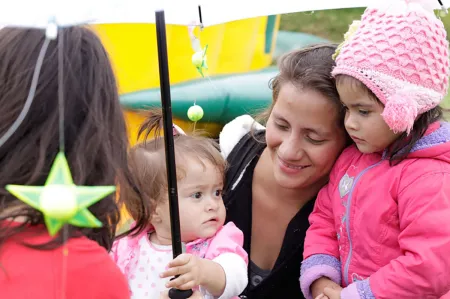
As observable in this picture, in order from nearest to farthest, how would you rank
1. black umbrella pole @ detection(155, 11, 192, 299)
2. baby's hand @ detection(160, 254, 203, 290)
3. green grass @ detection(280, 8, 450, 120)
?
black umbrella pole @ detection(155, 11, 192, 299)
baby's hand @ detection(160, 254, 203, 290)
green grass @ detection(280, 8, 450, 120)

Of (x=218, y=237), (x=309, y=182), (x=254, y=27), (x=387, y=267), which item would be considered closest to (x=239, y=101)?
(x=254, y=27)

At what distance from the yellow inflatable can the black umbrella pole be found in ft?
3.57

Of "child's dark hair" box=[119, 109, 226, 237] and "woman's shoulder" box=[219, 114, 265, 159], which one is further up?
"child's dark hair" box=[119, 109, 226, 237]

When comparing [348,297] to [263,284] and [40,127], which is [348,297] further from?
[40,127]

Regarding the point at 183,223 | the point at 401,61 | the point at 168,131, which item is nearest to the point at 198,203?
the point at 183,223

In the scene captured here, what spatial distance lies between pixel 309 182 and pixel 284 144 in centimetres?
15

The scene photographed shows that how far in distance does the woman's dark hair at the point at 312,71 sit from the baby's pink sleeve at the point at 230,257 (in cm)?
41

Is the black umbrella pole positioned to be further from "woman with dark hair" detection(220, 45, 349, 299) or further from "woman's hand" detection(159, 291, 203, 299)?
"woman with dark hair" detection(220, 45, 349, 299)

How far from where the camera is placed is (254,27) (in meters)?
3.38

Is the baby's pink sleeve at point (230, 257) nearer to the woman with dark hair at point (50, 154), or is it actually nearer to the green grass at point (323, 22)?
the woman with dark hair at point (50, 154)

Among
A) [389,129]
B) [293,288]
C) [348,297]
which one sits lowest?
[293,288]

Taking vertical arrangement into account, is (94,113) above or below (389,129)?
above

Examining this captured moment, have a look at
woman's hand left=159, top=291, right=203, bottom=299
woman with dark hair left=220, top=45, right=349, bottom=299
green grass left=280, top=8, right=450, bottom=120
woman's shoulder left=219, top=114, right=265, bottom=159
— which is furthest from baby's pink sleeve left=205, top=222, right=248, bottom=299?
green grass left=280, top=8, right=450, bottom=120

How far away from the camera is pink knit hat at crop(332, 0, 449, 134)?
1532 millimetres
